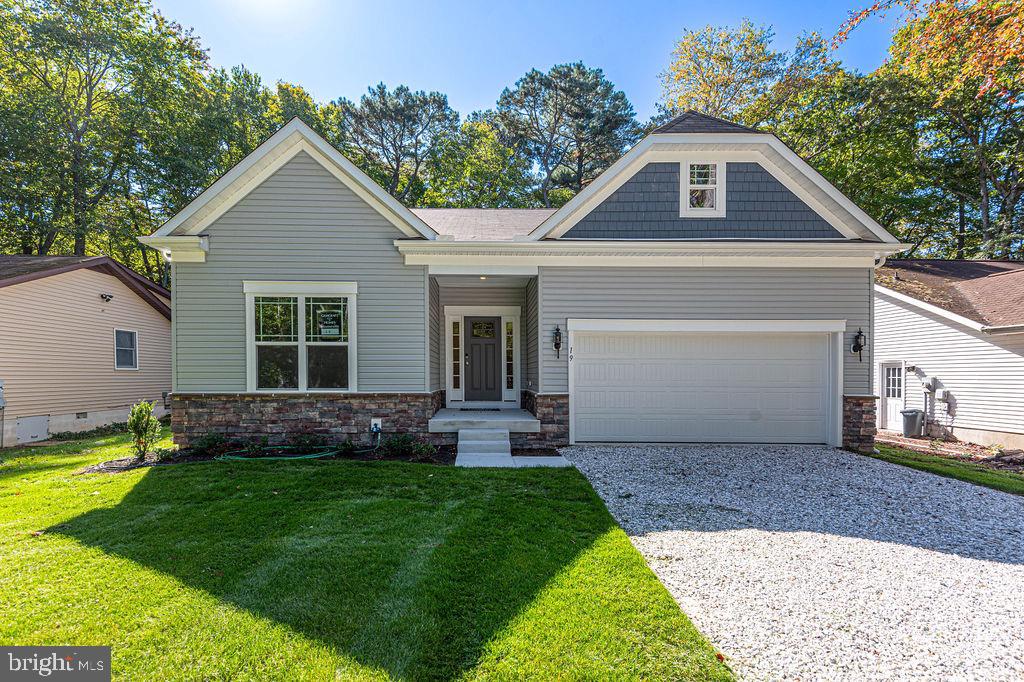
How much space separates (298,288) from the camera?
8.07 metres

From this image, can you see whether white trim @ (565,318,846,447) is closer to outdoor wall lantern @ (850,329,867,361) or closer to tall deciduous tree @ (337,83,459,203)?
outdoor wall lantern @ (850,329,867,361)

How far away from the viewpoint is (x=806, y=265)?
27.5ft

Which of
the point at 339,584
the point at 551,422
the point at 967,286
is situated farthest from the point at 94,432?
the point at 967,286

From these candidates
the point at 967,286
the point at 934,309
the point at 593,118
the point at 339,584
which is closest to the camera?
the point at 339,584

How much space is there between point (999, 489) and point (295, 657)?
8.95 m

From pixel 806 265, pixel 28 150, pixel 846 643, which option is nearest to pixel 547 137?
pixel 806 265

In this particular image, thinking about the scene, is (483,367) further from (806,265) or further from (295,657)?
(295,657)

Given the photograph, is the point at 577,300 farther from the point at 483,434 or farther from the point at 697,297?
the point at 483,434

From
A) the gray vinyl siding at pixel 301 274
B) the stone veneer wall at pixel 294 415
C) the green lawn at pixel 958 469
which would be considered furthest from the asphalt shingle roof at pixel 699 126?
the stone veneer wall at pixel 294 415

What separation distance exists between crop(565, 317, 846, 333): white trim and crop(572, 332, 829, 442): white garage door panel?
0.22 meters

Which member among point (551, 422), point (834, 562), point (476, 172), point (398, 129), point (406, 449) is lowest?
point (834, 562)

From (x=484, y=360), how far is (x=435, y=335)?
1.69 m

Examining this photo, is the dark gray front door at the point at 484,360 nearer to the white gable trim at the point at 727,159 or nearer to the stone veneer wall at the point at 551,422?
the stone veneer wall at the point at 551,422

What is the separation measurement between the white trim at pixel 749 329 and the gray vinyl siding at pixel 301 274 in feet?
9.26
